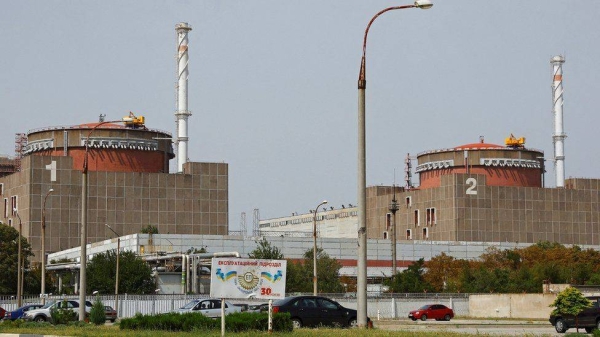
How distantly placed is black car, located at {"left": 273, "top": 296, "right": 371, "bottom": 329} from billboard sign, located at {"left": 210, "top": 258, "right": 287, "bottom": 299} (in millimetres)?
11416

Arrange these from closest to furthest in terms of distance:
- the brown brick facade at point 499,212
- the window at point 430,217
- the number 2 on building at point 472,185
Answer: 1. the brown brick facade at point 499,212
2. the number 2 on building at point 472,185
3. the window at point 430,217

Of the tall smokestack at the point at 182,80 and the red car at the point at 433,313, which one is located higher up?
the tall smokestack at the point at 182,80

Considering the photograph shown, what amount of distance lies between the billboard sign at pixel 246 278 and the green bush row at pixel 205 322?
167cm

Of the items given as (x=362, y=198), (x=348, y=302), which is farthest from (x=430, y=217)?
(x=362, y=198)

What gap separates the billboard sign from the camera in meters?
29.5

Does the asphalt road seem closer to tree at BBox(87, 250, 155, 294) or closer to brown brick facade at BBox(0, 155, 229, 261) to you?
tree at BBox(87, 250, 155, 294)

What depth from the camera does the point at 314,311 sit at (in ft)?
139

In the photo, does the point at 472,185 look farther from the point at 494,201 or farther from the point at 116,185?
the point at 116,185

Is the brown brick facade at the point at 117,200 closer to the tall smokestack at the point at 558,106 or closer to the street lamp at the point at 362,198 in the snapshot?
the tall smokestack at the point at 558,106

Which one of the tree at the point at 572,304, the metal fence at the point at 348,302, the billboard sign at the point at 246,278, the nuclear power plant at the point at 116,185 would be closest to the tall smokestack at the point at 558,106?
the nuclear power plant at the point at 116,185

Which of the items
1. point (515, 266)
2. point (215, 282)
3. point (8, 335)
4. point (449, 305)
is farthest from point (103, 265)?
point (215, 282)

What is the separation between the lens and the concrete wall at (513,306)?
230ft

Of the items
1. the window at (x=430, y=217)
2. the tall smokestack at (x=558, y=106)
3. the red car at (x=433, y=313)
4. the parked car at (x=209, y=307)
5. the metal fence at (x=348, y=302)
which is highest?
the tall smokestack at (x=558, y=106)

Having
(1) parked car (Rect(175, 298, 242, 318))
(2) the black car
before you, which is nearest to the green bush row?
(2) the black car
